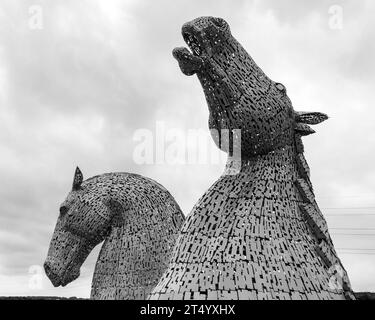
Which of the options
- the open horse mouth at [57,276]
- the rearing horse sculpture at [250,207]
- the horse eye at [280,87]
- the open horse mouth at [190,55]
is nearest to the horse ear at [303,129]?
the rearing horse sculpture at [250,207]

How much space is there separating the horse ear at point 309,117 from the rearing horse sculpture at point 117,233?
7.04 feet

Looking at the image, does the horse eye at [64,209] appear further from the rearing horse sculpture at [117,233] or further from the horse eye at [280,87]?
the horse eye at [280,87]

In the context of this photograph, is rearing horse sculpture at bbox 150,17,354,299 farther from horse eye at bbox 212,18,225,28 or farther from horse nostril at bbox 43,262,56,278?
horse nostril at bbox 43,262,56,278

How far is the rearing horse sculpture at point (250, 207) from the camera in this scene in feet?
10.7

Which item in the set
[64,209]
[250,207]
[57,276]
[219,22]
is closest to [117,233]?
[64,209]

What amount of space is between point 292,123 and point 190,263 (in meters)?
1.29

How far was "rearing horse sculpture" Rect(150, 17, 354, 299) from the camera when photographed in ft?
10.7

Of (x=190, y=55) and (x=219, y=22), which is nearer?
(x=190, y=55)

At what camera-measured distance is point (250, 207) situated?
3.59 metres

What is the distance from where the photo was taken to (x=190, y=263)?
11.2 ft

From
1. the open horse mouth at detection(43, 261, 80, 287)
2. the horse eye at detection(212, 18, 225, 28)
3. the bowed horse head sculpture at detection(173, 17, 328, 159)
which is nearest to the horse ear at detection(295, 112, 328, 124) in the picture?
the bowed horse head sculpture at detection(173, 17, 328, 159)

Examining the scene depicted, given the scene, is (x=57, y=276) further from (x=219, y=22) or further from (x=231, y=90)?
(x=219, y=22)

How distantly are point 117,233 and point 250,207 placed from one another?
2.46 metres
